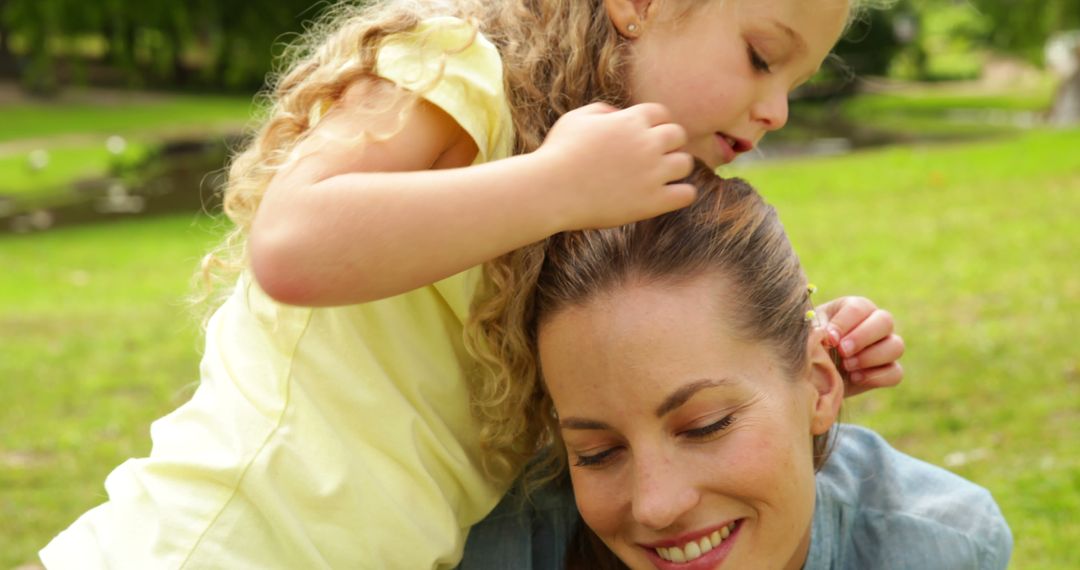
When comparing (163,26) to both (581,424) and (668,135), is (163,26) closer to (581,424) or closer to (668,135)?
(581,424)

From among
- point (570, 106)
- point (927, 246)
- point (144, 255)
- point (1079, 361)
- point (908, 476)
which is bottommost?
point (144, 255)

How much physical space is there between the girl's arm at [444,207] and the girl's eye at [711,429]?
1.64 feet

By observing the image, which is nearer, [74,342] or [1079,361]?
[1079,361]

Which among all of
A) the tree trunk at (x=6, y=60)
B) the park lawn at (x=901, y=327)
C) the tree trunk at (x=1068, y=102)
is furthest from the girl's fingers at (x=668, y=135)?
the tree trunk at (x=6, y=60)

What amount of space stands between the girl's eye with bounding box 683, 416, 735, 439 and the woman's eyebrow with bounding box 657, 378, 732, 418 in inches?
2.5

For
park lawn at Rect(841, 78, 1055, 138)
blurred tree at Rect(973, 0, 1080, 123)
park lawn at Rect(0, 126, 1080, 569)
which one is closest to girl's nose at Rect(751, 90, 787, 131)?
park lawn at Rect(0, 126, 1080, 569)

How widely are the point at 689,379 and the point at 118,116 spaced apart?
2304 centimetres

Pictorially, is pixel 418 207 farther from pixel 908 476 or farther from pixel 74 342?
pixel 74 342

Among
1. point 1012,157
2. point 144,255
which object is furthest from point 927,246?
point 144,255

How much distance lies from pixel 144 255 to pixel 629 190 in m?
11.3

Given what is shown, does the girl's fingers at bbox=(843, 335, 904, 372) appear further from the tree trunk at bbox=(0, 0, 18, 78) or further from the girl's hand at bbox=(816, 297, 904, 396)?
the tree trunk at bbox=(0, 0, 18, 78)

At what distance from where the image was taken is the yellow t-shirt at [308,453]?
2666mm

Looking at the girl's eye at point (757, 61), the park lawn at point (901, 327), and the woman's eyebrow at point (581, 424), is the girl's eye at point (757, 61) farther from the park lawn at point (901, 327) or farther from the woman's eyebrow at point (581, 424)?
the park lawn at point (901, 327)

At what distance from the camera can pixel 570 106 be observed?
2740 millimetres
